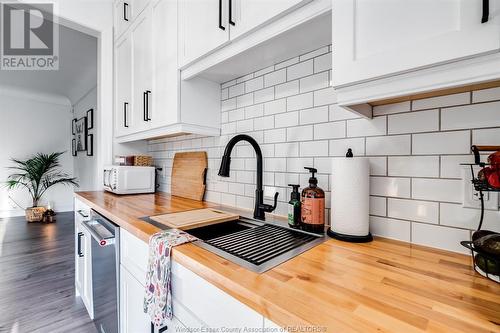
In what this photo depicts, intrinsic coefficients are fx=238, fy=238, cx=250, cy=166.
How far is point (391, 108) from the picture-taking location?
0.88m

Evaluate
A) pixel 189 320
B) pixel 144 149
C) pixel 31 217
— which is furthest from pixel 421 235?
pixel 31 217

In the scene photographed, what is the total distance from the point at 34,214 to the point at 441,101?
5878 millimetres

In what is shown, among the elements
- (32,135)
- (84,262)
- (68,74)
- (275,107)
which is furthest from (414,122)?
(32,135)

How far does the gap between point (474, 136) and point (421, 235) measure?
1.17ft

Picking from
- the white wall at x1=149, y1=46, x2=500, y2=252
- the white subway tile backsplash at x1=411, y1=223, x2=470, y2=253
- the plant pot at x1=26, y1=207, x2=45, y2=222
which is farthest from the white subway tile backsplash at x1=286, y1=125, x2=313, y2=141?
the plant pot at x1=26, y1=207, x2=45, y2=222

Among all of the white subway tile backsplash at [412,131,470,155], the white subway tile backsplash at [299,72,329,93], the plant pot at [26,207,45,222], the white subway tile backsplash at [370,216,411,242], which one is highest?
the white subway tile backsplash at [299,72,329,93]

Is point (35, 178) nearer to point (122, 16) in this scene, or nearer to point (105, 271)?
point (122, 16)

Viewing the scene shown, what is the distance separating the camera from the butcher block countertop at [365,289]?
1.39 feet

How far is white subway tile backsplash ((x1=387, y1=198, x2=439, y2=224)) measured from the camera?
2.62 ft

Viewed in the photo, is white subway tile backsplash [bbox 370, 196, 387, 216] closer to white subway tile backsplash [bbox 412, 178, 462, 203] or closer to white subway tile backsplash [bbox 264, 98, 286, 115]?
white subway tile backsplash [bbox 412, 178, 462, 203]

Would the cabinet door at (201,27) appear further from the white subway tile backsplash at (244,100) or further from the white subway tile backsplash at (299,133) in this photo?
the white subway tile backsplash at (299,133)

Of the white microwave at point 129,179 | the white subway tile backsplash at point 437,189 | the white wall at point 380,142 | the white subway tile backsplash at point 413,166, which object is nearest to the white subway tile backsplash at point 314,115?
the white wall at point 380,142

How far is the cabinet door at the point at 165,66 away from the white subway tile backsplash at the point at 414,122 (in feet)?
3.72

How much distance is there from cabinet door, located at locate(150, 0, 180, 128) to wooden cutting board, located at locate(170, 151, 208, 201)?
35 centimetres
